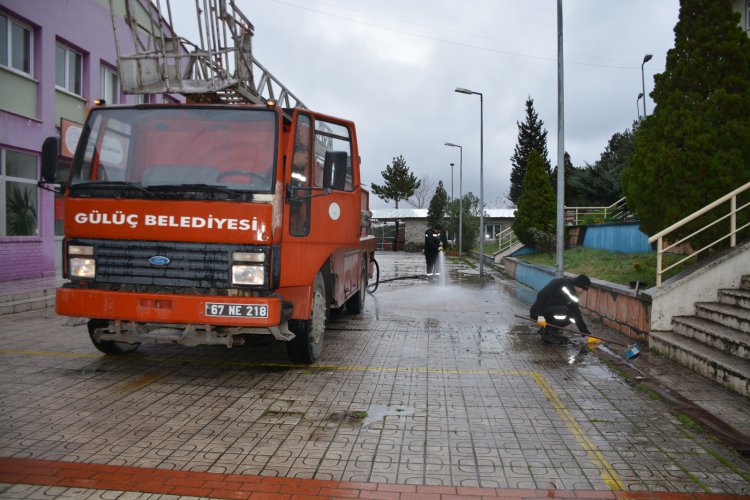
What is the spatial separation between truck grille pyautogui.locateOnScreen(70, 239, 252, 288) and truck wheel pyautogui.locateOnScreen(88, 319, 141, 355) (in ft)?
3.47

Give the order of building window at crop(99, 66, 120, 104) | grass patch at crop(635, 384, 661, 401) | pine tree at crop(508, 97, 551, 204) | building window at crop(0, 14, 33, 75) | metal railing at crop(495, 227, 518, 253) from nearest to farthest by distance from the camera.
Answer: grass patch at crop(635, 384, 661, 401) → building window at crop(0, 14, 33, 75) → building window at crop(99, 66, 120, 104) → metal railing at crop(495, 227, 518, 253) → pine tree at crop(508, 97, 551, 204)

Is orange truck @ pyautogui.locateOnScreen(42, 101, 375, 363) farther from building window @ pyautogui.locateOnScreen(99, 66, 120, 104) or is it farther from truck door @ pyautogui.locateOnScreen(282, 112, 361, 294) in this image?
building window @ pyautogui.locateOnScreen(99, 66, 120, 104)

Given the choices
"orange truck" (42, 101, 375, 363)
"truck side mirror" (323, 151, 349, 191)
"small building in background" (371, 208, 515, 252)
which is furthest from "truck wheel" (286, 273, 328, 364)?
"small building in background" (371, 208, 515, 252)

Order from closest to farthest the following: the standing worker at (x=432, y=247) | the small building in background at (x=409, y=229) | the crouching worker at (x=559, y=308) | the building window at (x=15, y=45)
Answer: the crouching worker at (x=559, y=308), the building window at (x=15, y=45), the standing worker at (x=432, y=247), the small building in background at (x=409, y=229)

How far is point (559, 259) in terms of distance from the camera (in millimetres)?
12523

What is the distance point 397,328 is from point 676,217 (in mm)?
4985

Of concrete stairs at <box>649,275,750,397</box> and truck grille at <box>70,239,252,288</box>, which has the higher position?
truck grille at <box>70,239,252,288</box>

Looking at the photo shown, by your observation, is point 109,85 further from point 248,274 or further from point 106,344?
point 248,274

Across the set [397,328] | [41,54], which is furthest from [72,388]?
[41,54]

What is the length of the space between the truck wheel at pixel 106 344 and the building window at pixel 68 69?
35.1ft

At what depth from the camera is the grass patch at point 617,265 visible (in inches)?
447

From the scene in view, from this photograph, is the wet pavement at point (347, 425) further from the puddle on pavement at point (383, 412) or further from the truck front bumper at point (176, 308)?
the truck front bumper at point (176, 308)

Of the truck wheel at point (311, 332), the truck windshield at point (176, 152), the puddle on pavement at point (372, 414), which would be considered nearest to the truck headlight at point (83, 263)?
the truck windshield at point (176, 152)

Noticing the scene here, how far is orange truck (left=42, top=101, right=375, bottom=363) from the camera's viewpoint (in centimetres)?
564
